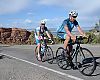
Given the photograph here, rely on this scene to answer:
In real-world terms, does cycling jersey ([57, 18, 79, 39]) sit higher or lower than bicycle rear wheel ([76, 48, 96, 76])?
higher

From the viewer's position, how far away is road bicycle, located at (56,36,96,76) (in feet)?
31.4

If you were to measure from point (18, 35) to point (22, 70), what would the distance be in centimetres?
1618

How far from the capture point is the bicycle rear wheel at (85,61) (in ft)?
31.2

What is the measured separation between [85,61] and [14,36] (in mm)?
17345

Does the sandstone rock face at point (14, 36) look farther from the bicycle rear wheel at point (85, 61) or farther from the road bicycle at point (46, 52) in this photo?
the bicycle rear wheel at point (85, 61)

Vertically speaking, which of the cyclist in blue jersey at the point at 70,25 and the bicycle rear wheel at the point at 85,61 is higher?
the cyclist in blue jersey at the point at 70,25

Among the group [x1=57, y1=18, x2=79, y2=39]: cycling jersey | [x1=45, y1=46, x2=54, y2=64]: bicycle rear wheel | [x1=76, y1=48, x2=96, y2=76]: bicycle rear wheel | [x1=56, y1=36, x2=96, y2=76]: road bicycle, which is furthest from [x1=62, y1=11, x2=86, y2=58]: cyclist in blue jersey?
[x1=45, y1=46, x2=54, y2=64]: bicycle rear wheel

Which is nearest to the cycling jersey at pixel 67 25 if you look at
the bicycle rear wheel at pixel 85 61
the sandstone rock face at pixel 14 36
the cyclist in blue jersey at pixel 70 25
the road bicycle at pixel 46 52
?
the cyclist in blue jersey at pixel 70 25

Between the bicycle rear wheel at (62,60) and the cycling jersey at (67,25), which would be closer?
the cycling jersey at (67,25)

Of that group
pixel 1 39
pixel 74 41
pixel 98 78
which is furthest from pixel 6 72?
pixel 1 39

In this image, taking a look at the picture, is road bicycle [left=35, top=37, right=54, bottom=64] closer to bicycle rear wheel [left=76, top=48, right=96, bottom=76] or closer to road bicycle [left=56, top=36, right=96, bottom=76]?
road bicycle [left=56, top=36, right=96, bottom=76]

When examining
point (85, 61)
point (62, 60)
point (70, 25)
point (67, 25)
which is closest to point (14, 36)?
point (62, 60)

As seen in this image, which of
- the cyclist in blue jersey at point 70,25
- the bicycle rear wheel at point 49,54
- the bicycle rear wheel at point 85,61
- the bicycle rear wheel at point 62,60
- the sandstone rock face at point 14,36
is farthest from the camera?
the sandstone rock face at point 14,36

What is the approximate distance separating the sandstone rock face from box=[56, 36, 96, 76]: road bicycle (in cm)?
1540
